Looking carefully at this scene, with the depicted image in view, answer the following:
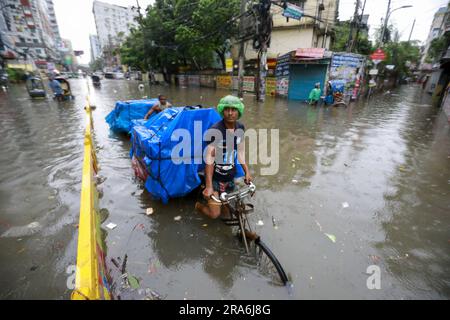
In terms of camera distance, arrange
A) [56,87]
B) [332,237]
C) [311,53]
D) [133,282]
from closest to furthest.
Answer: [133,282], [332,237], [56,87], [311,53]

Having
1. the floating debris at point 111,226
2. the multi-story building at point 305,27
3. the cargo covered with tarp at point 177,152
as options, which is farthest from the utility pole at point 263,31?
the floating debris at point 111,226

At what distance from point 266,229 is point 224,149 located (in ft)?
4.45

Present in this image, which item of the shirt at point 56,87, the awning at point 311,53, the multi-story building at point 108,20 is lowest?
the shirt at point 56,87

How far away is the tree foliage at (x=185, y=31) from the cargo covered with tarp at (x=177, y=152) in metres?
17.7

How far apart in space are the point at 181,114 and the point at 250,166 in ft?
8.50

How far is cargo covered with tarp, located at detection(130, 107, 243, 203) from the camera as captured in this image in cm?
323

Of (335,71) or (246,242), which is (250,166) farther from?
(335,71)

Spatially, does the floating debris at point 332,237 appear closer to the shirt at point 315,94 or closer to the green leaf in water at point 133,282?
the green leaf in water at point 133,282

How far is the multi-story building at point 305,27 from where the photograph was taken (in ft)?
68.3

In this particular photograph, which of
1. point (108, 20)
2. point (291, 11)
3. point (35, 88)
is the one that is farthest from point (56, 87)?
point (108, 20)

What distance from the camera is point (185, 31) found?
2292 centimetres

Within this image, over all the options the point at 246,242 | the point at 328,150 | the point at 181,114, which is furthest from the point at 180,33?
the point at 246,242

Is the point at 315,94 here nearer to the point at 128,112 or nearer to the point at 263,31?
the point at 263,31
